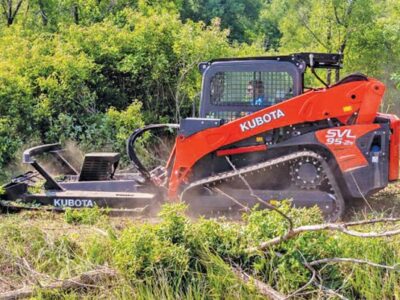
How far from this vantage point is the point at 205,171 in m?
8.34

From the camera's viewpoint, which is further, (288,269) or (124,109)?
(124,109)

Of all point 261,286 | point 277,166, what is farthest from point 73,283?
point 277,166

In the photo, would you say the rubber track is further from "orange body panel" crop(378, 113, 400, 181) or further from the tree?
the tree

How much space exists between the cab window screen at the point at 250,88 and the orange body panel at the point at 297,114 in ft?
1.24

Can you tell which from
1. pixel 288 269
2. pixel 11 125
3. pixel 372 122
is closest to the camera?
pixel 288 269

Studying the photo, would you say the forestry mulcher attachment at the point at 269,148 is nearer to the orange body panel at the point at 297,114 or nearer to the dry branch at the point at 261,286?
the orange body panel at the point at 297,114

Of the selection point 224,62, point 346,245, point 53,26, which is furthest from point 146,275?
point 53,26

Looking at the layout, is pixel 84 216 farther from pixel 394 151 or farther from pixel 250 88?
pixel 394 151

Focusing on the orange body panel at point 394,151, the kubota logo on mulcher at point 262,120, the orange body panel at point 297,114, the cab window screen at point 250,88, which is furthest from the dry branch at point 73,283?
the orange body panel at point 394,151

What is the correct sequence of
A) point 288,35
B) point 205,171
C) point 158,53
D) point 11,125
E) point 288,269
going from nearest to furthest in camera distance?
point 288,269 < point 205,171 < point 11,125 < point 158,53 < point 288,35

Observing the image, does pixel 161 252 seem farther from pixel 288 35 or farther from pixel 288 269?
pixel 288 35

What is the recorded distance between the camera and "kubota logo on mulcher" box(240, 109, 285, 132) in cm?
788

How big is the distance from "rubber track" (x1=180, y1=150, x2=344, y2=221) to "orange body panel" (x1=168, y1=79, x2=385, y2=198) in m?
0.32

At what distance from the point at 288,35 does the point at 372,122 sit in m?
15.2
